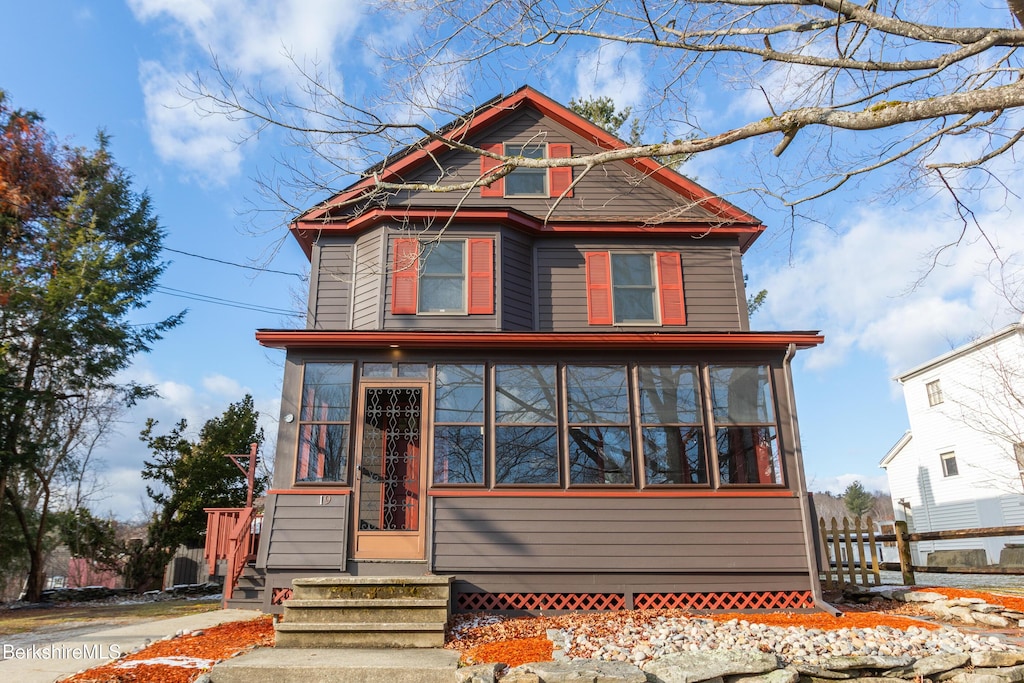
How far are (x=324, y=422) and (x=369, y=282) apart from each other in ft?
8.82

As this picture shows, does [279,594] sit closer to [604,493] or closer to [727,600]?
[604,493]

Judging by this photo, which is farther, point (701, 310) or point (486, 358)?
point (701, 310)

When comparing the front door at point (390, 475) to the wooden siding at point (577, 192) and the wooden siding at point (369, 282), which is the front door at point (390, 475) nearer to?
the wooden siding at point (369, 282)

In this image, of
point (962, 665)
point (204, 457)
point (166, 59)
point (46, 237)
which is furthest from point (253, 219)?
point (46, 237)

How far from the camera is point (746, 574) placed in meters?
8.04

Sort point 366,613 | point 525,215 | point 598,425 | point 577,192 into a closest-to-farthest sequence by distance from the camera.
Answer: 1. point 366,613
2. point 598,425
3. point 525,215
4. point 577,192

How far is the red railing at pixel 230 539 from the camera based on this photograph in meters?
9.46

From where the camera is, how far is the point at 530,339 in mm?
8555

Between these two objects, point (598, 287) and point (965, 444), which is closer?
point (598, 287)

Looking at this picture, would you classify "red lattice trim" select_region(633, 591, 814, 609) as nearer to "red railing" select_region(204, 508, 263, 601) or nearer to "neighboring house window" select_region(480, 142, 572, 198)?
"red railing" select_region(204, 508, 263, 601)

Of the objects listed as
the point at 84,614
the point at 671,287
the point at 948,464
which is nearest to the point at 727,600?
the point at 671,287

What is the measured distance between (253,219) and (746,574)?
7598mm

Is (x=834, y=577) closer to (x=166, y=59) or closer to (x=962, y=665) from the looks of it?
(x=962, y=665)

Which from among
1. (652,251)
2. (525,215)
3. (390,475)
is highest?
(525,215)
